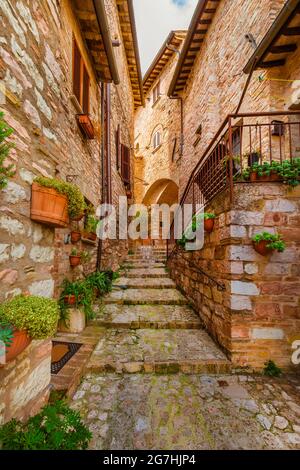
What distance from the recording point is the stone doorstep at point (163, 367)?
8.53ft

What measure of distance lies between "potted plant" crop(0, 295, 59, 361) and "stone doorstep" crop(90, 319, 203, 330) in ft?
7.93

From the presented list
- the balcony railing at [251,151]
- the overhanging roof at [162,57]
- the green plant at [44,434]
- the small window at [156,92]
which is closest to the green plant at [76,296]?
the green plant at [44,434]

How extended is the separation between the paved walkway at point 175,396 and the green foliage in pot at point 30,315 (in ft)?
3.80

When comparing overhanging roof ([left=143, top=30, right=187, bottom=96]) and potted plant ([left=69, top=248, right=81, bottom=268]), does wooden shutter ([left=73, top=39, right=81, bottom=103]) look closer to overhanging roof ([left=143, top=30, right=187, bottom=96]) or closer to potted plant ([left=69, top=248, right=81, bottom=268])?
potted plant ([left=69, top=248, right=81, bottom=268])

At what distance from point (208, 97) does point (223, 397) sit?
26.3 feet

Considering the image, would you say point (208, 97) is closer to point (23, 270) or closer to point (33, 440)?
point (23, 270)

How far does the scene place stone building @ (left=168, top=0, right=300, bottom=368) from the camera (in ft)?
9.09

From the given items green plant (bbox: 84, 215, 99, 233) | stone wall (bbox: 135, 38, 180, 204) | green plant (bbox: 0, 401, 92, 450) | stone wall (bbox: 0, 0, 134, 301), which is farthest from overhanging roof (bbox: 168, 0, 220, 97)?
green plant (bbox: 0, 401, 92, 450)

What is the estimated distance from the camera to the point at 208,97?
6.97m

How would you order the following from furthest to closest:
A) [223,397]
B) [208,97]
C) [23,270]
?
1. [208,97]
2. [223,397]
3. [23,270]

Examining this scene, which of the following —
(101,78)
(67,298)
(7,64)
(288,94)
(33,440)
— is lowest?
(33,440)

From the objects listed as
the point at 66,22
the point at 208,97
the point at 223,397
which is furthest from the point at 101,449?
the point at 208,97

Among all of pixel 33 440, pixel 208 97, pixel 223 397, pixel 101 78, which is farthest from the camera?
pixel 208 97

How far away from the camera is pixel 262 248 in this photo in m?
2.71
